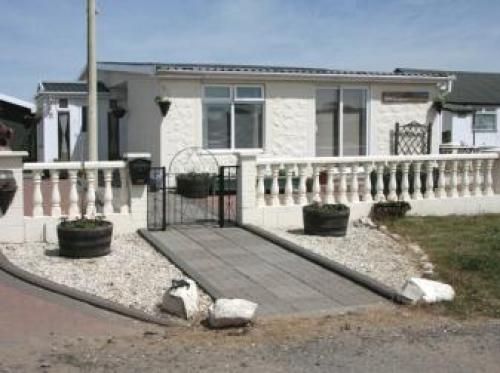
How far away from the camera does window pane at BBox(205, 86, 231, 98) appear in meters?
16.8

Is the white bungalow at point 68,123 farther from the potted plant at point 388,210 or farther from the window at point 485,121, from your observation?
the window at point 485,121

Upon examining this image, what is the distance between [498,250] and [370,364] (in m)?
5.03

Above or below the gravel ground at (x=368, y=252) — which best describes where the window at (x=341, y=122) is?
above

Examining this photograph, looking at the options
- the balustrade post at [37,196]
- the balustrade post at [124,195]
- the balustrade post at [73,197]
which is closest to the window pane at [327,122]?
the balustrade post at [124,195]

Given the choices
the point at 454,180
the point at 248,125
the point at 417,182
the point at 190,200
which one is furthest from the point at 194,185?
the point at 454,180

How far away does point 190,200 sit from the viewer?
14.3m

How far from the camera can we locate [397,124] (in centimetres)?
1881

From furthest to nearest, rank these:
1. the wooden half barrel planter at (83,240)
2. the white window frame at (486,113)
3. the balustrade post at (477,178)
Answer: the white window frame at (486,113), the balustrade post at (477,178), the wooden half barrel planter at (83,240)

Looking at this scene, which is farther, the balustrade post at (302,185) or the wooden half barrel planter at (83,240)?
the balustrade post at (302,185)

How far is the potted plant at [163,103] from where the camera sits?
1612cm

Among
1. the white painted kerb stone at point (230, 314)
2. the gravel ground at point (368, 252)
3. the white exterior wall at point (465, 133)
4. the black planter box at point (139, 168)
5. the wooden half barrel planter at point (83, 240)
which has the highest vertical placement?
the white exterior wall at point (465, 133)

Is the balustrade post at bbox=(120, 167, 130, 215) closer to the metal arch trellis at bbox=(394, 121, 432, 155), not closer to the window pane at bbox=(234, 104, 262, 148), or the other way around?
the window pane at bbox=(234, 104, 262, 148)

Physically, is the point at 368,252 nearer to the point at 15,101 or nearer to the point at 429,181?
the point at 429,181

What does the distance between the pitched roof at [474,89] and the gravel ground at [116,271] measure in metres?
25.6
